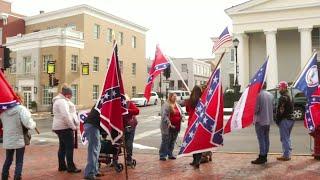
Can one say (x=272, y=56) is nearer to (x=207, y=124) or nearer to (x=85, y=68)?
(x=85, y=68)

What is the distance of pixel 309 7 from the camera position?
39.2 metres

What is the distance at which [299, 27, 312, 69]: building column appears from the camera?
38.2 meters

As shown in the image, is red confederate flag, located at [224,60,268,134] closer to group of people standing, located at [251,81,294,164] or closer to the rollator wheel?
group of people standing, located at [251,81,294,164]

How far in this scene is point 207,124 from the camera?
8758mm

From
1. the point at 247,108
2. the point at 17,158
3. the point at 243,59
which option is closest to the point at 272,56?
the point at 243,59

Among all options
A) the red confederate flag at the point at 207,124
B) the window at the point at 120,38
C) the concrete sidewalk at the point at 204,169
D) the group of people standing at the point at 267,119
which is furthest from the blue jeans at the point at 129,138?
the window at the point at 120,38

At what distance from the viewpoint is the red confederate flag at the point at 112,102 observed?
793cm

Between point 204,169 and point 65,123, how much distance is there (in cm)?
304

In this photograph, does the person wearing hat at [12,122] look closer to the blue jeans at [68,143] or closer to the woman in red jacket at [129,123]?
the blue jeans at [68,143]

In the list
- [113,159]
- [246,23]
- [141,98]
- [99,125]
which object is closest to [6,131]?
[99,125]

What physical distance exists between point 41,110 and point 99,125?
3774 cm

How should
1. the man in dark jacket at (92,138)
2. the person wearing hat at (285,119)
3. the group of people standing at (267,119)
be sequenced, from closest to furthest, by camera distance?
the man in dark jacket at (92,138) → the group of people standing at (267,119) → the person wearing hat at (285,119)

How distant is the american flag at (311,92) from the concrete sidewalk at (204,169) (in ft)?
2.93

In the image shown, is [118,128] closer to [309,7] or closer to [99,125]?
[99,125]
